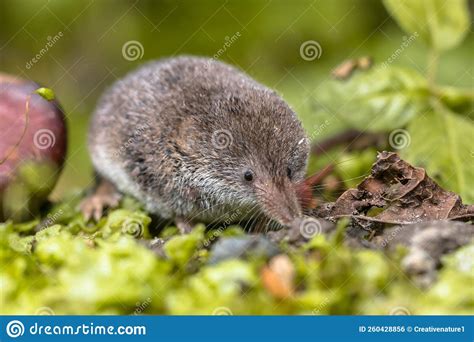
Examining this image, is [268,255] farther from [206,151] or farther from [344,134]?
[344,134]

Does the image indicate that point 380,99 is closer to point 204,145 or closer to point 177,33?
point 204,145

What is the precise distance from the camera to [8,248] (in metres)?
4.12

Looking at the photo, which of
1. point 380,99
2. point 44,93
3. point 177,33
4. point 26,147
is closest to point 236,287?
point 44,93

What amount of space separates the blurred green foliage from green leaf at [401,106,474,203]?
3568 millimetres

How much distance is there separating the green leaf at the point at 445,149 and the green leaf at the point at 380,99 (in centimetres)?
24

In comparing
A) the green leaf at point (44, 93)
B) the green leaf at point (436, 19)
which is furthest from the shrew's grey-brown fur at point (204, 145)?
the green leaf at point (436, 19)

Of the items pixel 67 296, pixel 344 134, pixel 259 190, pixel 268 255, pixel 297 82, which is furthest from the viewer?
pixel 297 82

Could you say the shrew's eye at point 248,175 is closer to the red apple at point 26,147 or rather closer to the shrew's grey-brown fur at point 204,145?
the shrew's grey-brown fur at point 204,145

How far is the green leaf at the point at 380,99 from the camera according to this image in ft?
21.5

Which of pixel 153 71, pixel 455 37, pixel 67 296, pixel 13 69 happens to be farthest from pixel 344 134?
pixel 13 69

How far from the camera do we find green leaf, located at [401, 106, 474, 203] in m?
5.75

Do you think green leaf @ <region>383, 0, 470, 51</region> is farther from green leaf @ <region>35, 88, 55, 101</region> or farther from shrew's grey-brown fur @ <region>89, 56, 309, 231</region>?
green leaf @ <region>35, 88, 55, 101</region>

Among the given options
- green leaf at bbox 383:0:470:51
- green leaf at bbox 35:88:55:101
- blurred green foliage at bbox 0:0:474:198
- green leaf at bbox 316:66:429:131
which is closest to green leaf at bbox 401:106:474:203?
green leaf at bbox 316:66:429:131
